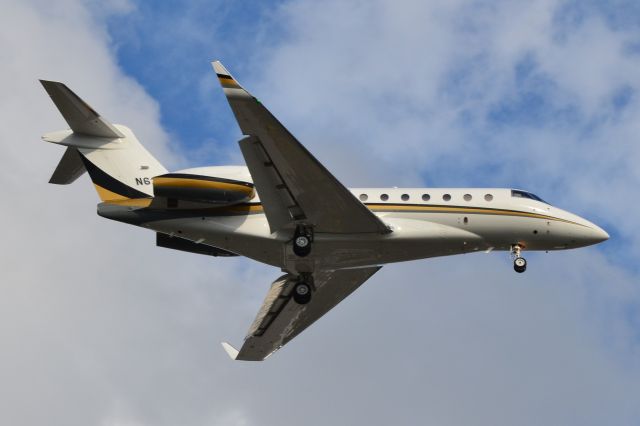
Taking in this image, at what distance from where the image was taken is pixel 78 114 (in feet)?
102

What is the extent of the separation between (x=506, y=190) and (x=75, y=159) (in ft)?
40.0

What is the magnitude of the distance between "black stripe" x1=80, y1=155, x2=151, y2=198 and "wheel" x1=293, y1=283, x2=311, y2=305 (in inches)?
196

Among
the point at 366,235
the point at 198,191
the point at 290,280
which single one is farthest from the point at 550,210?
the point at 198,191

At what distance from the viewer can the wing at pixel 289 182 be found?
26719mm

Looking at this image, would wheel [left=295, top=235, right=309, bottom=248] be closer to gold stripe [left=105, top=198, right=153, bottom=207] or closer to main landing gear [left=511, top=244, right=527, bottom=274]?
gold stripe [left=105, top=198, right=153, bottom=207]

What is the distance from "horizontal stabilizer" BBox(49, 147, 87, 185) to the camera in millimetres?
31922

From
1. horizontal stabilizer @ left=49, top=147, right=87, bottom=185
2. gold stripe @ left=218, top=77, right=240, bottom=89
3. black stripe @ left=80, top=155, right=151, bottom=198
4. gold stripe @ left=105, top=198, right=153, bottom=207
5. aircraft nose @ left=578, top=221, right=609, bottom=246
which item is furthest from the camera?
horizontal stabilizer @ left=49, top=147, right=87, bottom=185

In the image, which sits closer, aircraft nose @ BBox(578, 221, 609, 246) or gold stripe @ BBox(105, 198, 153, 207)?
gold stripe @ BBox(105, 198, 153, 207)

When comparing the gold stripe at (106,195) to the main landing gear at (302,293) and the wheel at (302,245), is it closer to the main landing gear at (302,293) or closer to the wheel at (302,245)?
the wheel at (302,245)

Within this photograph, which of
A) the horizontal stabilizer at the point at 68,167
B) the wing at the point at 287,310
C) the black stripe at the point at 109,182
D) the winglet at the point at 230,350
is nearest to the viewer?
the black stripe at the point at 109,182

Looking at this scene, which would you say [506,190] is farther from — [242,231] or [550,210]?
[242,231]

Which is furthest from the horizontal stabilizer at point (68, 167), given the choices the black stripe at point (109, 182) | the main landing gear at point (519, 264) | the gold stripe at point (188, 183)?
the main landing gear at point (519, 264)

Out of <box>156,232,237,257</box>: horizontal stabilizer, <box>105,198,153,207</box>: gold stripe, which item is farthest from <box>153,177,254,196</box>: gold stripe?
<box>156,232,237,257</box>: horizontal stabilizer

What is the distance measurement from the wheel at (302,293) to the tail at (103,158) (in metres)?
4.92
